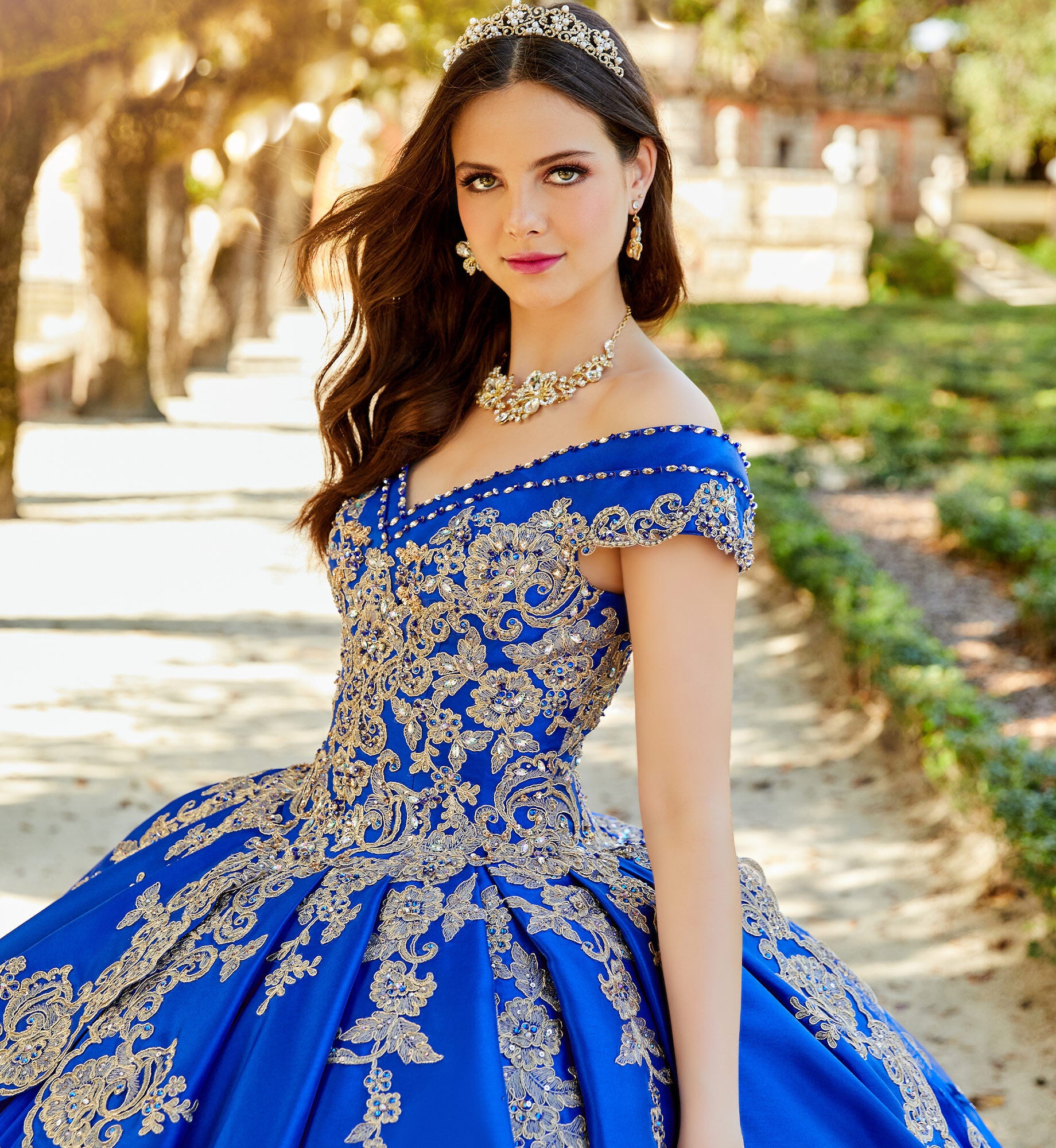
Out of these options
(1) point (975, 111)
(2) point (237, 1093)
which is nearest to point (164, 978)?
(2) point (237, 1093)

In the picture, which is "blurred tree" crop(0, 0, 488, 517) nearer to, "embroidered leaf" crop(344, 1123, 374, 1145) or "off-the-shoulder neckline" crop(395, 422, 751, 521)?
"off-the-shoulder neckline" crop(395, 422, 751, 521)

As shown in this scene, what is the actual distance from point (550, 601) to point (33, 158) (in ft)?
22.2

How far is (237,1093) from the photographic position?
1408mm

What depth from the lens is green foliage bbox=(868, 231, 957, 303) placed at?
25766 mm

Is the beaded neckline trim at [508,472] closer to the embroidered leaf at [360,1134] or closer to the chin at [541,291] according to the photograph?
the chin at [541,291]

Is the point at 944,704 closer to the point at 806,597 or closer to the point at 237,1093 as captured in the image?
the point at 806,597

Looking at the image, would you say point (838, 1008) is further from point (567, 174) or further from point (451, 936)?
point (567, 174)

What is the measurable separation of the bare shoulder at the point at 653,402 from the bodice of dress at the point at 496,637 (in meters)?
0.02

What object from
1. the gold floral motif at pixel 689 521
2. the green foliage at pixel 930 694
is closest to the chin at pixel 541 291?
the gold floral motif at pixel 689 521

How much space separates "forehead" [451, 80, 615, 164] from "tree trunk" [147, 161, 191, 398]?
11.5 metres

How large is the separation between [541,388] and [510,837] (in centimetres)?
61

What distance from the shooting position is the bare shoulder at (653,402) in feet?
5.29

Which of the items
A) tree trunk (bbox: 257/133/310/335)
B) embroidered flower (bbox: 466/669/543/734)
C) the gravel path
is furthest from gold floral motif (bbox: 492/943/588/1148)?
tree trunk (bbox: 257/133/310/335)

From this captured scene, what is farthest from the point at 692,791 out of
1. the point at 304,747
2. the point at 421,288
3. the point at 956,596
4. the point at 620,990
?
the point at 956,596
